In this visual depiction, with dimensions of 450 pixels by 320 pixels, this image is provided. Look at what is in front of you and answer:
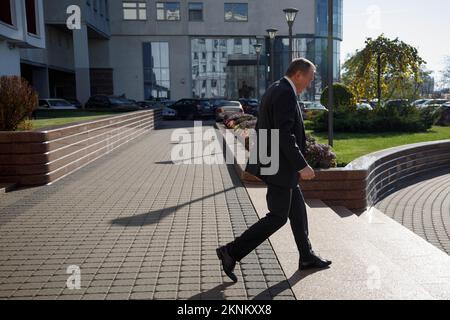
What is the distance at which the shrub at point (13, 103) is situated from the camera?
9.16 meters

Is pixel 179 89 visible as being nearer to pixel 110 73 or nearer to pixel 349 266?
pixel 110 73

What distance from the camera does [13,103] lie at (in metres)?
9.23

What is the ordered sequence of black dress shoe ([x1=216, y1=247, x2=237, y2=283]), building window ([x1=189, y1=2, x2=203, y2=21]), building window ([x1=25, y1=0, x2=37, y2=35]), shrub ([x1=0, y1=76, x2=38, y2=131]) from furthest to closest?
building window ([x1=189, y1=2, x2=203, y2=21])
building window ([x1=25, y1=0, x2=37, y2=35])
shrub ([x1=0, y1=76, x2=38, y2=131])
black dress shoe ([x1=216, y1=247, x2=237, y2=283])

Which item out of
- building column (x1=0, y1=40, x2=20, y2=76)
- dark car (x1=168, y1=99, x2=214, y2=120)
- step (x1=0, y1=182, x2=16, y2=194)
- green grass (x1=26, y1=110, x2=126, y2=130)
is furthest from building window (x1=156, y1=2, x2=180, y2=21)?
step (x1=0, y1=182, x2=16, y2=194)

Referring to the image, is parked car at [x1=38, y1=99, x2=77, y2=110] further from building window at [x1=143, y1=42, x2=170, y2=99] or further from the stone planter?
the stone planter

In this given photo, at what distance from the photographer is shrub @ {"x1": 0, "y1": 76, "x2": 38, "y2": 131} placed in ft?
30.1

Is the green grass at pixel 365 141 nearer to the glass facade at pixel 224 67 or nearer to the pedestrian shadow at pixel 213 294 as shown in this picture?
the pedestrian shadow at pixel 213 294

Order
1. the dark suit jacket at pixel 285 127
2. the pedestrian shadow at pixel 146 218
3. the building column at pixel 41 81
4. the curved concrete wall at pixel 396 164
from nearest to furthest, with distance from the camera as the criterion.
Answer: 1. the dark suit jacket at pixel 285 127
2. the pedestrian shadow at pixel 146 218
3. the curved concrete wall at pixel 396 164
4. the building column at pixel 41 81

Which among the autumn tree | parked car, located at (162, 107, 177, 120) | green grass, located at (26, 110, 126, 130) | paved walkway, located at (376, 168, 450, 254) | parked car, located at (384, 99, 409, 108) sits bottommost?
paved walkway, located at (376, 168, 450, 254)

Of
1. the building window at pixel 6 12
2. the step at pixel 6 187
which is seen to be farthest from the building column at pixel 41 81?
the step at pixel 6 187

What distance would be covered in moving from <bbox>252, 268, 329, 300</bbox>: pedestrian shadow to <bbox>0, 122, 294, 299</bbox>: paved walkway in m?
0.02

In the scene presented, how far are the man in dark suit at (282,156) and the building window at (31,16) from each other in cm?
2262

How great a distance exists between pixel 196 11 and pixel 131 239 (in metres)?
49.9

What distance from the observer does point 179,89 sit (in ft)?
172
